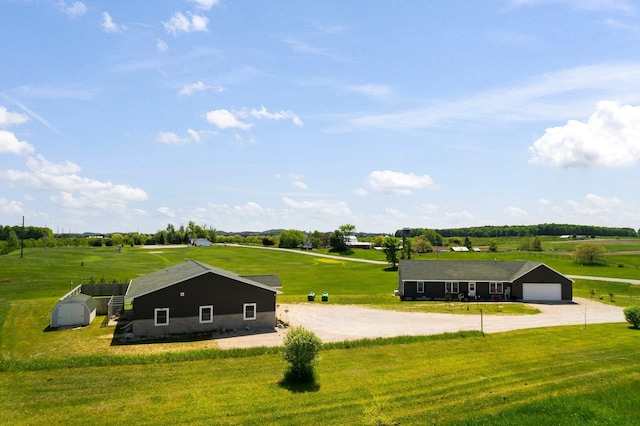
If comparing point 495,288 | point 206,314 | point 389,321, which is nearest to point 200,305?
point 206,314

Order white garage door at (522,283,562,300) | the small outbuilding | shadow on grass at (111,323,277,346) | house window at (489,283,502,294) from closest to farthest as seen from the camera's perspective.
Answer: shadow on grass at (111,323,277,346) < the small outbuilding < white garage door at (522,283,562,300) < house window at (489,283,502,294)

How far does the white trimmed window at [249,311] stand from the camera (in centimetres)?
3634

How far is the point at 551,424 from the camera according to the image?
17828mm

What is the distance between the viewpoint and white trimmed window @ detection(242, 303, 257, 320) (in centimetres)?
3634

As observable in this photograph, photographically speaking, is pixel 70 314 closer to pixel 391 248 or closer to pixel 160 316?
pixel 160 316

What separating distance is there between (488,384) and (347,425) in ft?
29.9

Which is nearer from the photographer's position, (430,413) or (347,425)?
(347,425)

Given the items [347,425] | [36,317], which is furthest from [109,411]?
[36,317]

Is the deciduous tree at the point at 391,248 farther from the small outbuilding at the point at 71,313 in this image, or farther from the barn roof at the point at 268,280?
the small outbuilding at the point at 71,313

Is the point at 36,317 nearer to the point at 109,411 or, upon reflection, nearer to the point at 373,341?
the point at 109,411

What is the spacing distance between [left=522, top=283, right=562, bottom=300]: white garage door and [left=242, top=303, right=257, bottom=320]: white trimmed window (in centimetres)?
3900

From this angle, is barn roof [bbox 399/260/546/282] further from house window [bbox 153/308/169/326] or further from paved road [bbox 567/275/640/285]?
house window [bbox 153/308/169/326]

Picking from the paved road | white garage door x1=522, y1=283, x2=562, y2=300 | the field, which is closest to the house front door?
white garage door x1=522, y1=283, x2=562, y2=300

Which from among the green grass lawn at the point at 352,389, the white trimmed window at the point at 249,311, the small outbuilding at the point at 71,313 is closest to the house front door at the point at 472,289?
the green grass lawn at the point at 352,389
